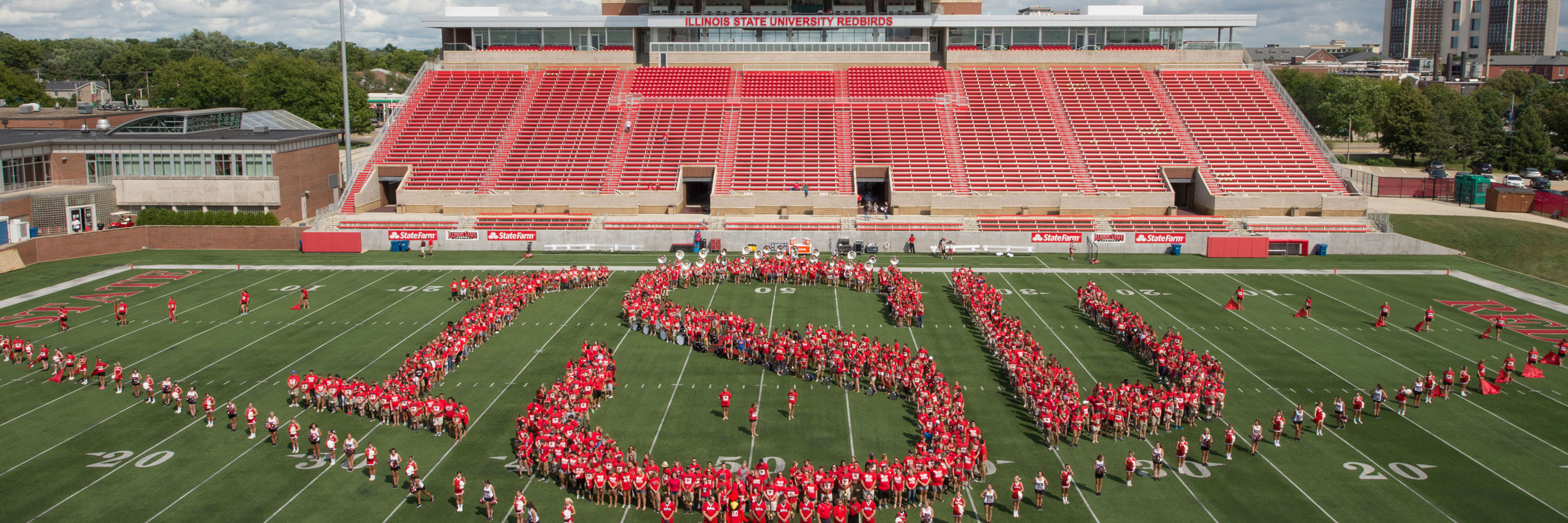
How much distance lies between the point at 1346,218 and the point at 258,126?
202 ft

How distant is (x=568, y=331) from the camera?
3272cm

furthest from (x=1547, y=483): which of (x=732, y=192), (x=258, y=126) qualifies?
(x=258, y=126)

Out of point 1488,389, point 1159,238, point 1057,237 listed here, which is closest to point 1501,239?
point 1159,238

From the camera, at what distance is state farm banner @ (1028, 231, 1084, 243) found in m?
47.2

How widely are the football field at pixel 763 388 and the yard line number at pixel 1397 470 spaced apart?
7cm

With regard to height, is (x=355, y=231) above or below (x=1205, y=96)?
below

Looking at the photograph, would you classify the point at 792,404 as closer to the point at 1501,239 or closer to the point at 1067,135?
the point at 1067,135

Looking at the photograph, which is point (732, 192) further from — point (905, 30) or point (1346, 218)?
point (1346, 218)

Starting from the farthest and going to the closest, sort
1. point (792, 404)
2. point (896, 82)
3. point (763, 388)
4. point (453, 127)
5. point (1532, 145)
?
point (1532, 145), point (896, 82), point (453, 127), point (763, 388), point (792, 404)

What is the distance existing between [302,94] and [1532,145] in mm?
97510

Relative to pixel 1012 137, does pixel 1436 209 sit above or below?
below

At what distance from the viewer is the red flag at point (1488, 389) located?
26766 millimetres

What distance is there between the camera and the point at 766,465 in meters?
21.1

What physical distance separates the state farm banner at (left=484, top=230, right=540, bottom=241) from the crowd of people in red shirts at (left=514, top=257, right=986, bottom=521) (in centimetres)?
1782
